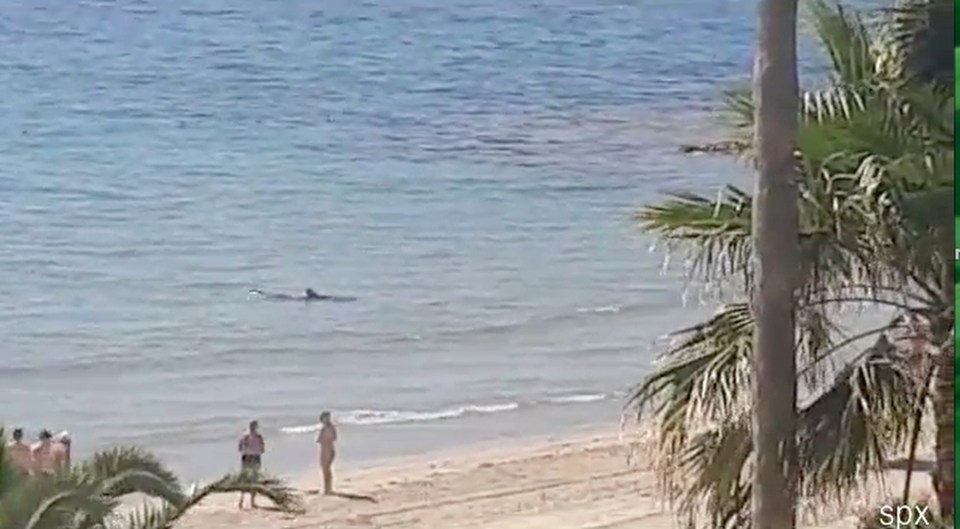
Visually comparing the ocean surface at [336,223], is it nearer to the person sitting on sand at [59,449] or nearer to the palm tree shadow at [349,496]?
the palm tree shadow at [349,496]

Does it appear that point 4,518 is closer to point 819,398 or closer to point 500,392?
point 819,398

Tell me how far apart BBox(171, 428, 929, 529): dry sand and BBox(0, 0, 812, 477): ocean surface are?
105 centimetres

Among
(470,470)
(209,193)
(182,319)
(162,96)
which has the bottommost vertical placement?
(470,470)

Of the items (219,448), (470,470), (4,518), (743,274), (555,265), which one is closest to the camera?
(743,274)

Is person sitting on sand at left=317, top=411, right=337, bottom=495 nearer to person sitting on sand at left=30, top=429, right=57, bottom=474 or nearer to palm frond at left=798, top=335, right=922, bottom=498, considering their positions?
person sitting on sand at left=30, top=429, right=57, bottom=474

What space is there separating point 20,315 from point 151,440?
7.71 m

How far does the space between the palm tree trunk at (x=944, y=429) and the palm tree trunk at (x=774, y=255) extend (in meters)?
0.57

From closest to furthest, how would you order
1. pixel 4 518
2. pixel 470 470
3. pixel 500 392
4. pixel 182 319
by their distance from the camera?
pixel 4 518
pixel 470 470
pixel 500 392
pixel 182 319

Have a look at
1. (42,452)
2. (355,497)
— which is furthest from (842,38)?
(355,497)

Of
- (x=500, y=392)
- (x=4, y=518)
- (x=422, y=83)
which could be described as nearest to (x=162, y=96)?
(x=422, y=83)

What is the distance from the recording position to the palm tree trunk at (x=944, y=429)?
705 centimetres

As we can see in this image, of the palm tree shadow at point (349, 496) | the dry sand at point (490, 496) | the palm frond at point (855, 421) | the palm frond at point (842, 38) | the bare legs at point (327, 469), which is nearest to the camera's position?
the palm frond at point (855, 421)

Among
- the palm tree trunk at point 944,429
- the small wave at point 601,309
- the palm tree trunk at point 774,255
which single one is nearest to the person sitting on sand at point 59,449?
the palm tree trunk at point 944,429

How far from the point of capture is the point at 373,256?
3184 cm
